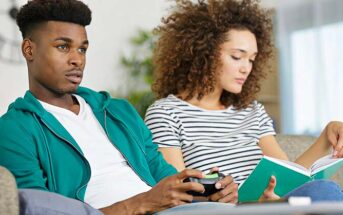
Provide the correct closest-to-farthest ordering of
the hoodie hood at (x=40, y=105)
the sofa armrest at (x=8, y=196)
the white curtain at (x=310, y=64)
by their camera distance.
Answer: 1. the sofa armrest at (x=8, y=196)
2. the hoodie hood at (x=40, y=105)
3. the white curtain at (x=310, y=64)

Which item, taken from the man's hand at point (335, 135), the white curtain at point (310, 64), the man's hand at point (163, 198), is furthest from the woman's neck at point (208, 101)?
the white curtain at point (310, 64)

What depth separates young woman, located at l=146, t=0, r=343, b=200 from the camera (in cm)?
210

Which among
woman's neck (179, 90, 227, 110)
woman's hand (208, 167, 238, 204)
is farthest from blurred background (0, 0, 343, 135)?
woman's hand (208, 167, 238, 204)

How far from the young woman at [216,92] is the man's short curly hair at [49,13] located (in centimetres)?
50

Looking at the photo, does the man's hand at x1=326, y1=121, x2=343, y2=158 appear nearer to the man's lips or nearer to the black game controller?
the black game controller

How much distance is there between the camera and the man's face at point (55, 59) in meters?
1.69

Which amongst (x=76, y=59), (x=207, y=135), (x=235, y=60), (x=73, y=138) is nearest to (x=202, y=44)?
(x=235, y=60)

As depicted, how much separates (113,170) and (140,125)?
23 centimetres

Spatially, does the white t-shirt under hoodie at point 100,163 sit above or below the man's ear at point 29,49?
below

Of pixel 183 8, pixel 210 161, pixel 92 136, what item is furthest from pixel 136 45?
pixel 92 136

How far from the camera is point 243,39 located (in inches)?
88.2

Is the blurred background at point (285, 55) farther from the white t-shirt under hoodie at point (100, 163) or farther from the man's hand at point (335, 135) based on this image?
the white t-shirt under hoodie at point (100, 163)

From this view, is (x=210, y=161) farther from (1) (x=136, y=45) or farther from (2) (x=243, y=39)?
(1) (x=136, y=45)

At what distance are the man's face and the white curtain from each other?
2.60 m
